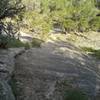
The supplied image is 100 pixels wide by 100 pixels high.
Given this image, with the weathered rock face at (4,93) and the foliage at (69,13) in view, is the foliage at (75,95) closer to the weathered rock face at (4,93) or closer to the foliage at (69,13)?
the weathered rock face at (4,93)

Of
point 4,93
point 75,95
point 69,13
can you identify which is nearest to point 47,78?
point 75,95

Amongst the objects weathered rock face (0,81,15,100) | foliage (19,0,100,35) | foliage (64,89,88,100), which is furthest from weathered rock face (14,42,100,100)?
foliage (19,0,100,35)

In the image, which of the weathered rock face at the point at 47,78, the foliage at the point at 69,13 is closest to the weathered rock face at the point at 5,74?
the weathered rock face at the point at 47,78

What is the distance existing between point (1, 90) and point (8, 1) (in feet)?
21.3

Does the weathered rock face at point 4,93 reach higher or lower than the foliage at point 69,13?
higher

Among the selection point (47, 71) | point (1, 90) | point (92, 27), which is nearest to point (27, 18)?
point (92, 27)

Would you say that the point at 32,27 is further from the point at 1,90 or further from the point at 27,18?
the point at 1,90

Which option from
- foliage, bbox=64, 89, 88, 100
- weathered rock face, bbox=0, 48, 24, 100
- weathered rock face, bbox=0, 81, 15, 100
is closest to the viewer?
weathered rock face, bbox=0, 81, 15, 100

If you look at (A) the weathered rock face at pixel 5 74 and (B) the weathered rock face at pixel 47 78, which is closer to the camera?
(A) the weathered rock face at pixel 5 74

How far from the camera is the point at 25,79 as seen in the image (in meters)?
9.68

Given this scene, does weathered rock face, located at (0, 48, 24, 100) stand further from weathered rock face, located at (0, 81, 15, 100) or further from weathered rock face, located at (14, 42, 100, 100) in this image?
weathered rock face, located at (14, 42, 100, 100)

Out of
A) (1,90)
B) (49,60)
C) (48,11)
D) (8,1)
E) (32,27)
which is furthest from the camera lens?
(48,11)

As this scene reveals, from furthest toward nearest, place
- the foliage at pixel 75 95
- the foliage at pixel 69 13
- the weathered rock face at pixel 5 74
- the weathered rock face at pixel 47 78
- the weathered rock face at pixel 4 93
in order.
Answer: the foliage at pixel 69 13 → the weathered rock face at pixel 47 78 → the foliage at pixel 75 95 → the weathered rock face at pixel 5 74 → the weathered rock face at pixel 4 93

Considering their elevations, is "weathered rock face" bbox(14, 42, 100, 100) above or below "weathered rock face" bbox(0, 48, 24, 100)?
below
